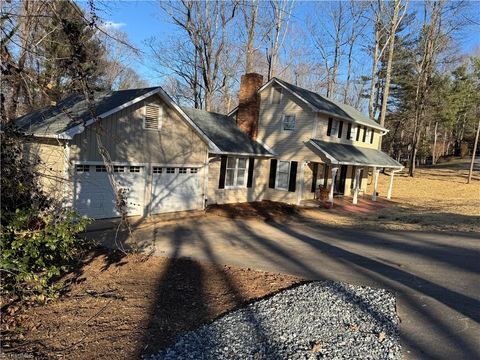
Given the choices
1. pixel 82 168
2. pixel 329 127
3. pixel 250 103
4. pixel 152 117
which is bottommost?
pixel 82 168

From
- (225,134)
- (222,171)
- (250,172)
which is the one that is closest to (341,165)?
(250,172)

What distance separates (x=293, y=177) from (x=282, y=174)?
0.74 m

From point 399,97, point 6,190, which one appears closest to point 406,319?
point 6,190

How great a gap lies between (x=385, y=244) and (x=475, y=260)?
2.53 metres

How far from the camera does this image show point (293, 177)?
21.7 metres

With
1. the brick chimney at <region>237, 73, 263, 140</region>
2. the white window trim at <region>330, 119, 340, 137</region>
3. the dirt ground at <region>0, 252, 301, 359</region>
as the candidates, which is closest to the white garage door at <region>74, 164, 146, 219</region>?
the dirt ground at <region>0, 252, 301, 359</region>

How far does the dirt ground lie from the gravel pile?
15.6 inches

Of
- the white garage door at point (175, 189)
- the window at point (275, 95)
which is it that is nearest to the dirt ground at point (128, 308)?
the white garage door at point (175, 189)

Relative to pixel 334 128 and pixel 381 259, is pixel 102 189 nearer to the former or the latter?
pixel 381 259

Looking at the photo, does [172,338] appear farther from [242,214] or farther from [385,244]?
[242,214]

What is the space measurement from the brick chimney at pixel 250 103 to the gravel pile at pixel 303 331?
16.6 metres

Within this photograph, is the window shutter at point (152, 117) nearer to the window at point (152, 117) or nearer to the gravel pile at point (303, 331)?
the window at point (152, 117)

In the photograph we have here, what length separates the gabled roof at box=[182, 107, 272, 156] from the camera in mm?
19438

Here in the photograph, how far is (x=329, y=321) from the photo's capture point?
5672mm
